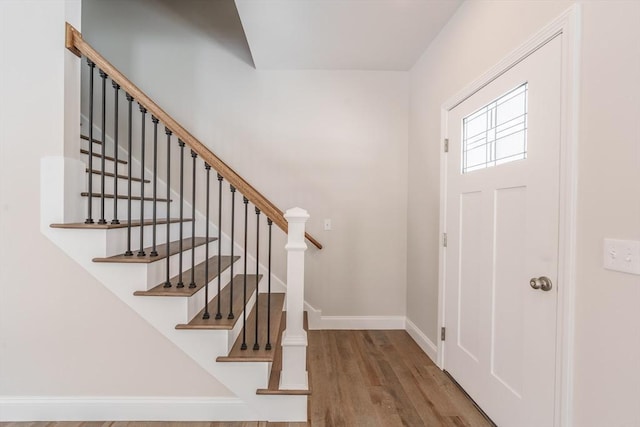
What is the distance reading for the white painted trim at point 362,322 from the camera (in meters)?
3.06

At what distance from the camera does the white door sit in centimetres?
137

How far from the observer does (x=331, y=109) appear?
9.95 ft

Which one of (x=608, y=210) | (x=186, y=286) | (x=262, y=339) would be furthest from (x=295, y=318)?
(x=608, y=210)

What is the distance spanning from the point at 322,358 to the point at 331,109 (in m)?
2.21

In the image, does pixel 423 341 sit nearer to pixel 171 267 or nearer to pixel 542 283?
pixel 542 283

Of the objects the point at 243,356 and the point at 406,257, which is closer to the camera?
the point at 243,356

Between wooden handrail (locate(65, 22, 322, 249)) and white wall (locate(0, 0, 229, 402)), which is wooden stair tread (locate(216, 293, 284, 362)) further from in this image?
wooden handrail (locate(65, 22, 322, 249))

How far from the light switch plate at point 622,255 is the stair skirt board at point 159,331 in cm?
155

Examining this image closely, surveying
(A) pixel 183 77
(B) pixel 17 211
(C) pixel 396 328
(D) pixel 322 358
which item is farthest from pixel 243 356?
(A) pixel 183 77

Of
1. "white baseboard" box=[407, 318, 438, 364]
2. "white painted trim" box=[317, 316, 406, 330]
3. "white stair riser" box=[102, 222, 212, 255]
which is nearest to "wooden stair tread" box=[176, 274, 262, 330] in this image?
"white stair riser" box=[102, 222, 212, 255]

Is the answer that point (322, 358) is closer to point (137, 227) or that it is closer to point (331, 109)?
point (137, 227)

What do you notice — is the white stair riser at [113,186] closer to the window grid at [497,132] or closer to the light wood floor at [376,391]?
the light wood floor at [376,391]

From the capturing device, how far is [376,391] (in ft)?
6.64

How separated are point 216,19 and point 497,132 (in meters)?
2.68
